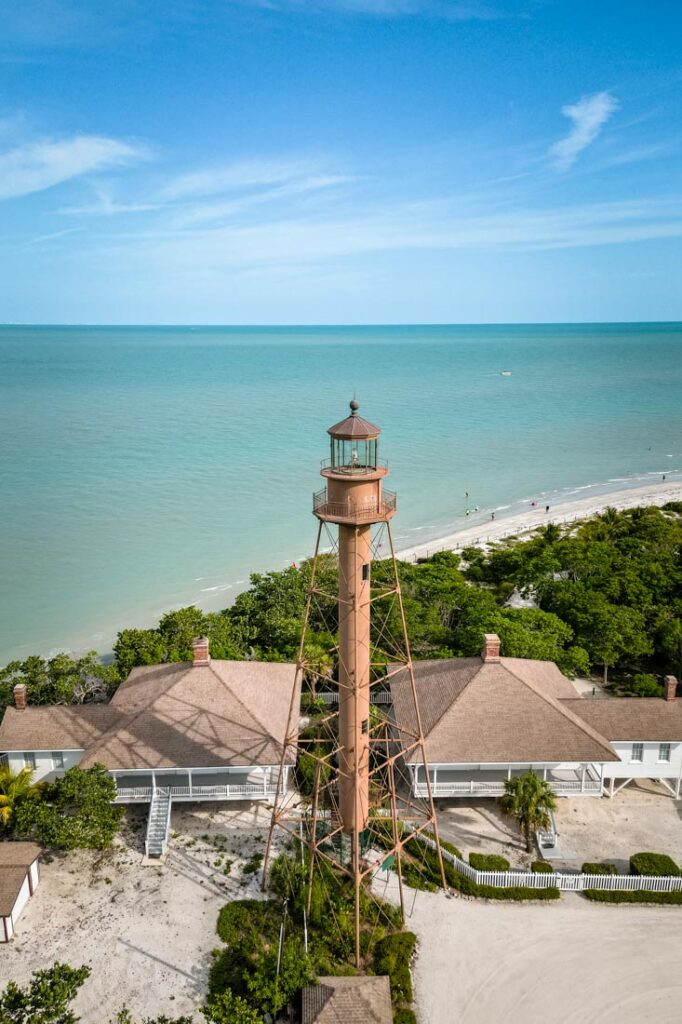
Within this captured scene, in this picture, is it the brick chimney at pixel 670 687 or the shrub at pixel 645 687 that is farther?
the shrub at pixel 645 687

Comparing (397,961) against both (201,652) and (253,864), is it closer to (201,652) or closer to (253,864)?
(253,864)

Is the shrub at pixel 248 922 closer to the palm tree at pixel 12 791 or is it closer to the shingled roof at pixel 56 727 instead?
the palm tree at pixel 12 791

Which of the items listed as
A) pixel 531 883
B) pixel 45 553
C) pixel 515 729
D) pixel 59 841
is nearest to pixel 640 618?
pixel 515 729

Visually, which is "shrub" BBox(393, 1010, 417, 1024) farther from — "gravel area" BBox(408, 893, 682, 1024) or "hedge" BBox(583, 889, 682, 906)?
"hedge" BBox(583, 889, 682, 906)

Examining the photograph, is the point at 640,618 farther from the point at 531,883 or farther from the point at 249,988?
the point at 249,988

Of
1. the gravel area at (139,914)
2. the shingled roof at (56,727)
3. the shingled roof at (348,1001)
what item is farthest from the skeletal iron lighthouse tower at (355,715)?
the shingled roof at (56,727)

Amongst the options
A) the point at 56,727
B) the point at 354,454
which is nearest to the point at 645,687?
the point at 354,454

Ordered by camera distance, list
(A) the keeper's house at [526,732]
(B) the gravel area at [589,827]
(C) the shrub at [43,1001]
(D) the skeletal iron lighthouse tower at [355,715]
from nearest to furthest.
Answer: (C) the shrub at [43,1001] < (D) the skeletal iron lighthouse tower at [355,715] < (B) the gravel area at [589,827] < (A) the keeper's house at [526,732]
